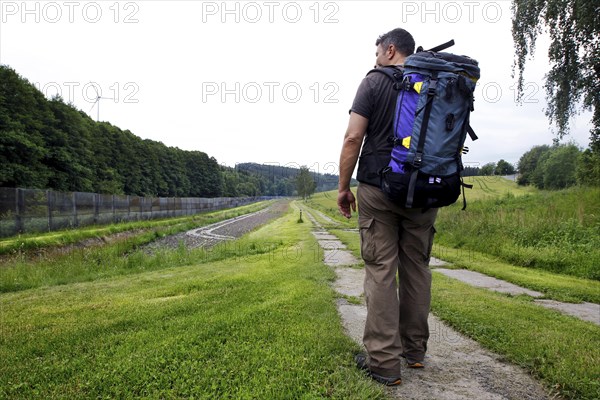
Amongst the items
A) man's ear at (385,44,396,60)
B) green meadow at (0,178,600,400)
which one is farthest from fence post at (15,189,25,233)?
man's ear at (385,44,396,60)

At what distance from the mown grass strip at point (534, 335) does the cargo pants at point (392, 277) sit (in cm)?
83

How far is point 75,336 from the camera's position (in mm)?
2928

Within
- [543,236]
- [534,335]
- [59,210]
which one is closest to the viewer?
[534,335]

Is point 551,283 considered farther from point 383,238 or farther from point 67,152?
point 67,152

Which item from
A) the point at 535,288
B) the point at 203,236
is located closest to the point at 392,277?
the point at 535,288

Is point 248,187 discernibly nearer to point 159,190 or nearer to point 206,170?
point 206,170

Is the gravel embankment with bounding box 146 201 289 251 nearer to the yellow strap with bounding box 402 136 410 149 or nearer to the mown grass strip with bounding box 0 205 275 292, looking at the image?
the mown grass strip with bounding box 0 205 275 292

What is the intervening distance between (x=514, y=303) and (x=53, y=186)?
99.6ft

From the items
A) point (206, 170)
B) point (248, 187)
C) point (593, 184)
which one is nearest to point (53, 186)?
point (593, 184)

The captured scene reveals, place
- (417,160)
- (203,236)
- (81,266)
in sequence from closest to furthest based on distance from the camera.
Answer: (417,160) < (81,266) < (203,236)

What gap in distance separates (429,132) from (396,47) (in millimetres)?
887

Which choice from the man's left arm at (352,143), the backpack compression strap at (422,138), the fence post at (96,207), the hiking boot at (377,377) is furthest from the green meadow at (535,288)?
the fence post at (96,207)

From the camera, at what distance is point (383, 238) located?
8.02 ft

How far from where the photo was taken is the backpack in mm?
2250
